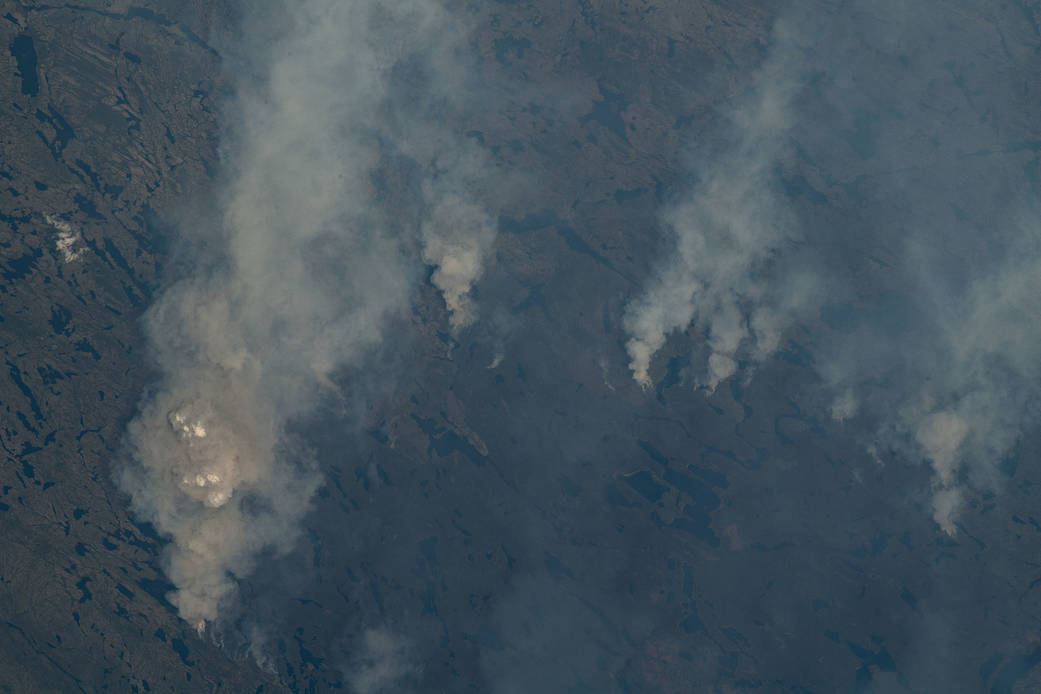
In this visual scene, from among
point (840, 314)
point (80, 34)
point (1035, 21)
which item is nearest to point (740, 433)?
point (840, 314)

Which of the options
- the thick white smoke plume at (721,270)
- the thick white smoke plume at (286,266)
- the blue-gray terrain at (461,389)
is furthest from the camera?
the thick white smoke plume at (721,270)

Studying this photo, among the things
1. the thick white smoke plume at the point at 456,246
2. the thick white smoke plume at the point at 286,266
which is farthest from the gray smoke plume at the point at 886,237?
the thick white smoke plume at the point at 286,266

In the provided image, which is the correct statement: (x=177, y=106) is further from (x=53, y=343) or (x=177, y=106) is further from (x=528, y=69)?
(x=528, y=69)

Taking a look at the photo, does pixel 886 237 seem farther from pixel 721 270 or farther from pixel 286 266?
pixel 286 266

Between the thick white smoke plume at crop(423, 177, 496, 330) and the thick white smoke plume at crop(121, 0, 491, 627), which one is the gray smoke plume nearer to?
the thick white smoke plume at crop(423, 177, 496, 330)

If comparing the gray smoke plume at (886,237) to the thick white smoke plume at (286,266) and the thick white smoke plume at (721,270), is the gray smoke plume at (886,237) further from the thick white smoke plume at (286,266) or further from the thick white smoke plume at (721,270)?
the thick white smoke plume at (286,266)

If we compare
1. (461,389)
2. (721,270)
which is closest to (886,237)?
(721,270)
